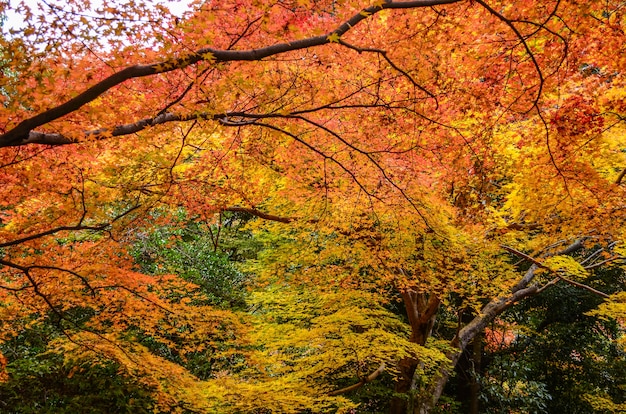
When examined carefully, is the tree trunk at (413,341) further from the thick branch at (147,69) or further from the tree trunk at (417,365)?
the thick branch at (147,69)

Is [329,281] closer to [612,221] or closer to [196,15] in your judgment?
[612,221]

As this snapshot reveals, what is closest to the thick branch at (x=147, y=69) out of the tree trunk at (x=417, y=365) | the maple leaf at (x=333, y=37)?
the maple leaf at (x=333, y=37)

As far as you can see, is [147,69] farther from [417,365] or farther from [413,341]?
[417,365]

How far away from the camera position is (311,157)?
22.6ft

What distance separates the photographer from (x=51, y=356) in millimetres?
6855

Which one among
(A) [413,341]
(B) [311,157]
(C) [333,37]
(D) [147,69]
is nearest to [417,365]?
(A) [413,341]

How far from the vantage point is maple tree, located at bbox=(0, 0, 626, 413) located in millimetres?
3424

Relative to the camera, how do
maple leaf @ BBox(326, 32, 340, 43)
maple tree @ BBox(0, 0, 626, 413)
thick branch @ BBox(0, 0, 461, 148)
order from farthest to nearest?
maple tree @ BBox(0, 0, 626, 413) < maple leaf @ BBox(326, 32, 340, 43) < thick branch @ BBox(0, 0, 461, 148)

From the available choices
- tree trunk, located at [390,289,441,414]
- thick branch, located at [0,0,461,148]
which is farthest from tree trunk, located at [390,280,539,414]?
thick branch, located at [0,0,461,148]

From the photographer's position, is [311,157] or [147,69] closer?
[147,69]

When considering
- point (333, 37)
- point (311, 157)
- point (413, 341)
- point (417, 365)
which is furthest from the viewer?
point (417, 365)

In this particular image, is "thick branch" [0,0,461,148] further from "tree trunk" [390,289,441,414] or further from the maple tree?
"tree trunk" [390,289,441,414]

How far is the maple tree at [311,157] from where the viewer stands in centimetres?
342

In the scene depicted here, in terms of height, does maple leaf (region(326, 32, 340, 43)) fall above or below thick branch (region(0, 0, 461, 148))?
above
